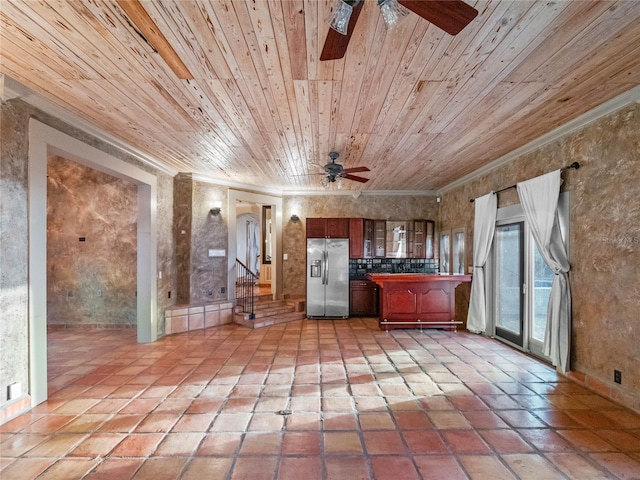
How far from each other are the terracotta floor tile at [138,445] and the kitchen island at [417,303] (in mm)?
4222

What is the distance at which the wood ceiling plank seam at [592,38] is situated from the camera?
1.85m

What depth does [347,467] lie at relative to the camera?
2.10 m

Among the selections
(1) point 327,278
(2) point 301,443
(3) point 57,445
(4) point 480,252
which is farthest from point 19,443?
(4) point 480,252

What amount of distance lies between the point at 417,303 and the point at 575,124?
3603mm

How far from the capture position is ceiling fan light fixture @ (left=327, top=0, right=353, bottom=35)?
154 centimetres

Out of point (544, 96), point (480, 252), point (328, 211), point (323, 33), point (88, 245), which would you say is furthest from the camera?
point (328, 211)

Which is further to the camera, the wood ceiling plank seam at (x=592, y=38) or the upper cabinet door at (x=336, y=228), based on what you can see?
the upper cabinet door at (x=336, y=228)

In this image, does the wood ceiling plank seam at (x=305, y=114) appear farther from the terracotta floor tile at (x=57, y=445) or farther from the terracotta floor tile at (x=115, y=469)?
the terracotta floor tile at (x=57, y=445)

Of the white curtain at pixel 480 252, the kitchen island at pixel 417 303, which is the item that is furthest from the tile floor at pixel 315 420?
the kitchen island at pixel 417 303

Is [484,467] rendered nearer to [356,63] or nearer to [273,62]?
[356,63]

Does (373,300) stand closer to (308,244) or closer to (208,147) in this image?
(308,244)

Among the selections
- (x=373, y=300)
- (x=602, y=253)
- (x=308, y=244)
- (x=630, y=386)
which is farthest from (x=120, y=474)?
(x=373, y=300)

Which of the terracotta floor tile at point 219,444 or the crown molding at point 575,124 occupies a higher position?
the crown molding at point 575,124

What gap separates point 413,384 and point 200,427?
7.16 feet
